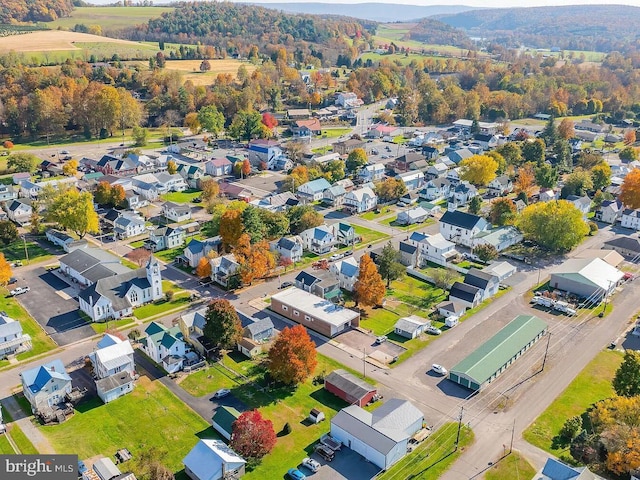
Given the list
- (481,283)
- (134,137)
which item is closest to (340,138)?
(134,137)

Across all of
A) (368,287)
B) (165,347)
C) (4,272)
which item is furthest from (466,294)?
(4,272)

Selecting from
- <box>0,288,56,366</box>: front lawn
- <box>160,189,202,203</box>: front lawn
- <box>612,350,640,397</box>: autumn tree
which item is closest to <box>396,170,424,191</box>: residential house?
<box>160,189,202,203</box>: front lawn

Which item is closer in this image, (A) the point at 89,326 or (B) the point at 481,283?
(A) the point at 89,326

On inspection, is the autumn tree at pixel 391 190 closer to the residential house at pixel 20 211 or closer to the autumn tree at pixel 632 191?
the autumn tree at pixel 632 191

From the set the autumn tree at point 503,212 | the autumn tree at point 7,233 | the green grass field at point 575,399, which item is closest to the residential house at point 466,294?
the green grass field at point 575,399

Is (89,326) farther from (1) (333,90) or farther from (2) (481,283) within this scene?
(1) (333,90)

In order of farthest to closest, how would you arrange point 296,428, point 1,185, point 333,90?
point 333,90, point 1,185, point 296,428
